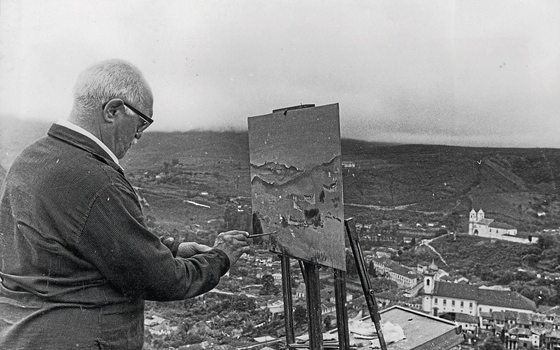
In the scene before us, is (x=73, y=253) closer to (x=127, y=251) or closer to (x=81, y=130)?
(x=127, y=251)

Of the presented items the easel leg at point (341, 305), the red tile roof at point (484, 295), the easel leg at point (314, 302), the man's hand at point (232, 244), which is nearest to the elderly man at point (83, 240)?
the man's hand at point (232, 244)

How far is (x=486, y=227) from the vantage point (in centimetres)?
331

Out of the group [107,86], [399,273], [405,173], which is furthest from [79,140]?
[399,273]

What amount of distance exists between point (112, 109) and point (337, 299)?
1.15 meters

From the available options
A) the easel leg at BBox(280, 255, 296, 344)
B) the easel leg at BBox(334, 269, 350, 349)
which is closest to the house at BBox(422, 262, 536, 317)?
the easel leg at BBox(280, 255, 296, 344)

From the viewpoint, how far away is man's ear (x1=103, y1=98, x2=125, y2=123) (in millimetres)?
1587

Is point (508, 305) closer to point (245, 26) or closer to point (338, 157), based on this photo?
point (338, 157)

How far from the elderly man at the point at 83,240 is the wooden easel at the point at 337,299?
2.55 ft

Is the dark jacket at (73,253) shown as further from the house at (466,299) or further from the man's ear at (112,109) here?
the house at (466,299)

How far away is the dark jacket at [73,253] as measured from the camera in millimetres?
1449

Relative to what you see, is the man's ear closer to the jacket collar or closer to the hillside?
the jacket collar

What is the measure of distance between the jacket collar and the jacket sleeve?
0.11 metres

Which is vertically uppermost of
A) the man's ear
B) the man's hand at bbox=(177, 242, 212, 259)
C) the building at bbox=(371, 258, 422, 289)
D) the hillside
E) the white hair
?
the white hair

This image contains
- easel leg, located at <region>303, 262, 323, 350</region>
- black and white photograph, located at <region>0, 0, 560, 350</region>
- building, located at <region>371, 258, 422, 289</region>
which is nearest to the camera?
easel leg, located at <region>303, 262, 323, 350</region>
